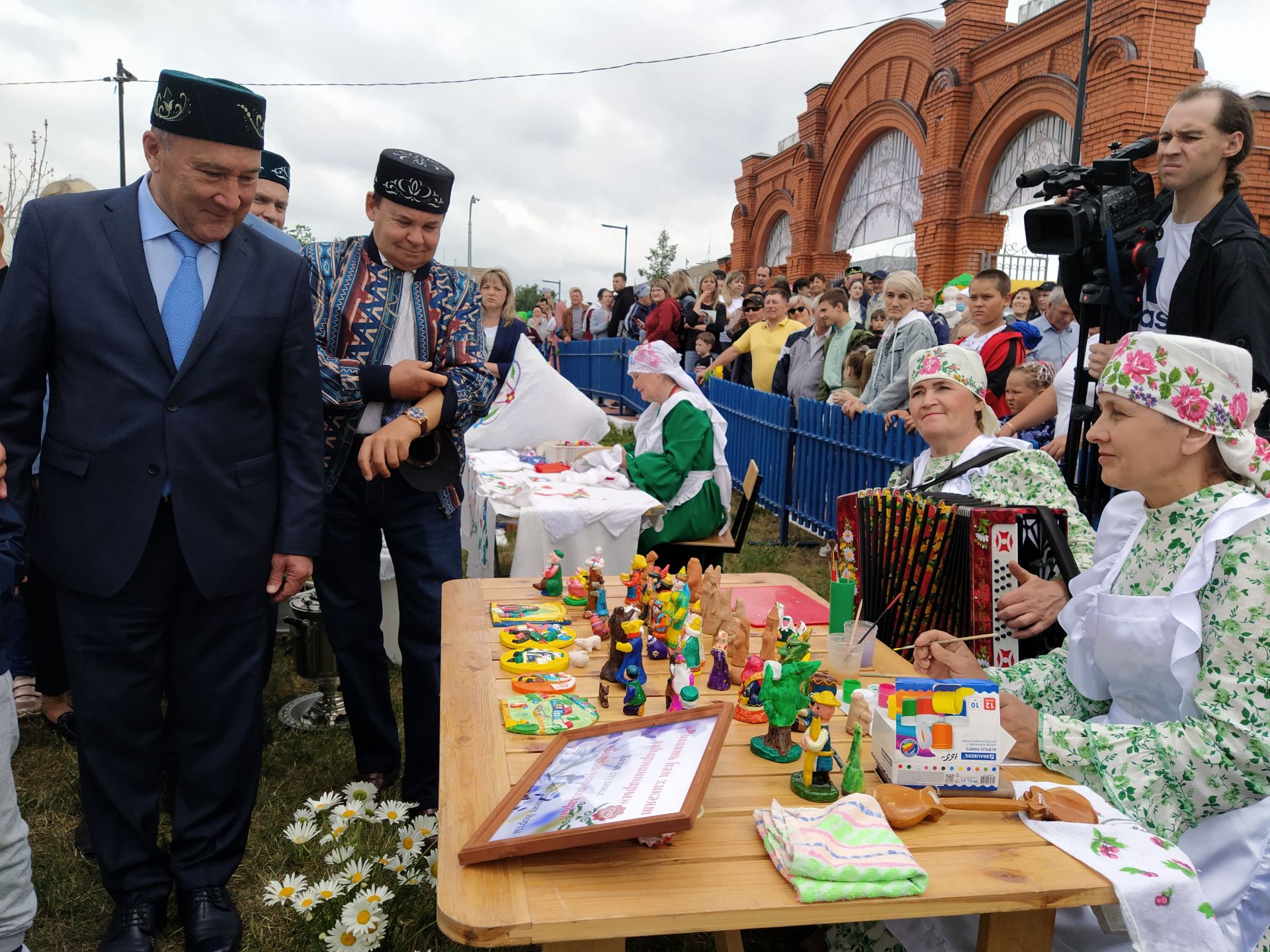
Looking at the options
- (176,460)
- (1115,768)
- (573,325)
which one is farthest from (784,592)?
(573,325)

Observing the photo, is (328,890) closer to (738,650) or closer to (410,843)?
(410,843)

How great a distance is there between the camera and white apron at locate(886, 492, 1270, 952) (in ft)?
5.72

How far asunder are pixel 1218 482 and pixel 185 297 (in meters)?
2.46

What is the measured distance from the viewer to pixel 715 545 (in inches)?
200

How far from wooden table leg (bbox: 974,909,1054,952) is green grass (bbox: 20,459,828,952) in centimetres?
120

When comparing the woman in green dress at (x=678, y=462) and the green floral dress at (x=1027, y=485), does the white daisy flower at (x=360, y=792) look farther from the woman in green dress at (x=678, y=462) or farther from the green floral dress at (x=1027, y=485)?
the woman in green dress at (x=678, y=462)

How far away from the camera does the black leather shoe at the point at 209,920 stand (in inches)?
93.6

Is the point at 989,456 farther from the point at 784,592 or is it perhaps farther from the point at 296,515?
the point at 296,515

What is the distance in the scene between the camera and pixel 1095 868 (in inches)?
57.6

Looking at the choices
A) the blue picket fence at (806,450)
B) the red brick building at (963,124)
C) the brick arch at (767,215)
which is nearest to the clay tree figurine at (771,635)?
the blue picket fence at (806,450)

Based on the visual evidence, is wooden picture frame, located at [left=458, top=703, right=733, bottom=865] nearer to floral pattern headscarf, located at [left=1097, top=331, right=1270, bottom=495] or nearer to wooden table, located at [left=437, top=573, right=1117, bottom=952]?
wooden table, located at [left=437, top=573, right=1117, bottom=952]

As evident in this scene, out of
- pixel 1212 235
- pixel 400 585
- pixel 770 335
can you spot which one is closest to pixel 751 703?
pixel 400 585

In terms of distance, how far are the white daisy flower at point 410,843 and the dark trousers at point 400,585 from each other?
1.92ft

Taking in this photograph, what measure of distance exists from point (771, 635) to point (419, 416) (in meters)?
1.32
